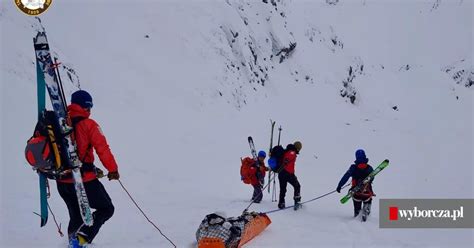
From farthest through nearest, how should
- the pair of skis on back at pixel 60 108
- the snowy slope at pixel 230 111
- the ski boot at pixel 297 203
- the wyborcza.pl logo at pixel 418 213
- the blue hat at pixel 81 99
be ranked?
the ski boot at pixel 297 203, the wyborcza.pl logo at pixel 418 213, the snowy slope at pixel 230 111, the blue hat at pixel 81 99, the pair of skis on back at pixel 60 108

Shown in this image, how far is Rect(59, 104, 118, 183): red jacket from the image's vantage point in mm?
5074

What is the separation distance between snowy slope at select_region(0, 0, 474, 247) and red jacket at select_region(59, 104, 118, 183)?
1495 mm

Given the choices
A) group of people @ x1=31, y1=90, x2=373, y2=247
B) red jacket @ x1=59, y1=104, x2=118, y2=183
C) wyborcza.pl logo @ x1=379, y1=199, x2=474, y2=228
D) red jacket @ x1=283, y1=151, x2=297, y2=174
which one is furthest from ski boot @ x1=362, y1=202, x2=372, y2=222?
red jacket @ x1=59, y1=104, x2=118, y2=183

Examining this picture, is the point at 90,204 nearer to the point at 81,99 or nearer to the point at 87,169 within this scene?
the point at 87,169

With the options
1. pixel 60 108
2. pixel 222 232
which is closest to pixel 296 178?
pixel 222 232

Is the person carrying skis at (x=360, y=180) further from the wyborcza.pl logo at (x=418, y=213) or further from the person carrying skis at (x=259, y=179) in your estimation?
the person carrying skis at (x=259, y=179)

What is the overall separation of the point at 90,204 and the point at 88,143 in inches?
30.0

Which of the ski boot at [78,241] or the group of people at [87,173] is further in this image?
the ski boot at [78,241]

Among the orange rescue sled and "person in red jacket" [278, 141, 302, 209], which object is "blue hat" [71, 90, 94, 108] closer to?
the orange rescue sled

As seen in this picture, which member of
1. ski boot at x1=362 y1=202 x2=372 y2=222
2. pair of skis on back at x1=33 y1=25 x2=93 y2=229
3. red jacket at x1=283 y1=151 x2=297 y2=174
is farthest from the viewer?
red jacket at x1=283 y1=151 x2=297 y2=174

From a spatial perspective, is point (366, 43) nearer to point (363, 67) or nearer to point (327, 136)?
point (363, 67)

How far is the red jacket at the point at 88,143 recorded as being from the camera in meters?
5.07

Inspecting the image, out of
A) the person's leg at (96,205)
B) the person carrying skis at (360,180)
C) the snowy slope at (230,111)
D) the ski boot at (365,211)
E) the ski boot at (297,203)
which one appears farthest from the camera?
the ski boot at (297,203)

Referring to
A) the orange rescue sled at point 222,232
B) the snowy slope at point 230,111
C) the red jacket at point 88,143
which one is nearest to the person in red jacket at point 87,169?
the red jacket at point 88,143
